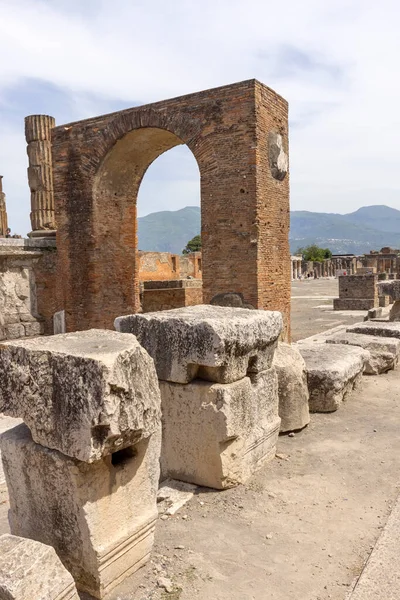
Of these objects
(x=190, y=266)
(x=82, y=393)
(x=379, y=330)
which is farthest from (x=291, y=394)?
(x=190, y=266)

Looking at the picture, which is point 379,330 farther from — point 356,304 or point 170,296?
point 356,304

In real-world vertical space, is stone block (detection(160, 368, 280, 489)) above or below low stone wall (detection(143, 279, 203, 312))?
below

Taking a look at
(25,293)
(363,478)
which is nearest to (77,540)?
(363,478)

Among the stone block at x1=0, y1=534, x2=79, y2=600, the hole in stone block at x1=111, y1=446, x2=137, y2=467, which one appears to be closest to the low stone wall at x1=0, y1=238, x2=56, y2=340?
the hole in stone block at x1=111, y1=446, x2=137, y2=467

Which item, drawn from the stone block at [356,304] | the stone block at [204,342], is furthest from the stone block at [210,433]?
the stone block at [356,304]

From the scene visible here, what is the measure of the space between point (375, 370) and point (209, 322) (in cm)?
457

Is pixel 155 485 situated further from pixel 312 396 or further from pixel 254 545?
pixel 312 396

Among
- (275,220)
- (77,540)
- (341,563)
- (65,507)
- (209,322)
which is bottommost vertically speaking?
(341,563)

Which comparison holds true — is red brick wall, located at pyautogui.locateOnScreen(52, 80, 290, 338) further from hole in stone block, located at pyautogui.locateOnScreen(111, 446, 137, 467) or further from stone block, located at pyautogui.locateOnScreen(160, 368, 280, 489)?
hole in stone block, located at pyautogui.locateOnScreen(111, 446, 137, 467)

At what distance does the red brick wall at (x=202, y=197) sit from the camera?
796 centimetres

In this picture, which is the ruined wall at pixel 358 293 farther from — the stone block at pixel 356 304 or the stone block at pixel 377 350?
the stone block at pixel 377 350

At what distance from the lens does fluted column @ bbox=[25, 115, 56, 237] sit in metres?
10.4

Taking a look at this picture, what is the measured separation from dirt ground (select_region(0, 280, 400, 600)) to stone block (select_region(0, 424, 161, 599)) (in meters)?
0.16

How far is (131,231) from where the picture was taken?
10062 millimetres
